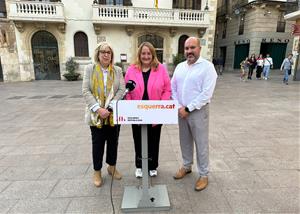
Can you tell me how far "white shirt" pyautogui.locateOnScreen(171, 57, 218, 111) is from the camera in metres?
2.47


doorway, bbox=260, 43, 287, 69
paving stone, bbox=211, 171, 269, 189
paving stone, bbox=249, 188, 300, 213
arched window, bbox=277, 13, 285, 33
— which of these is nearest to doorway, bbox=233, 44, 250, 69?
doorway, bbox=260, 43, 287, 69

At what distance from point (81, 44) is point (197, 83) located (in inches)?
598

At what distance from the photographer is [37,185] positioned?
281 centimetres

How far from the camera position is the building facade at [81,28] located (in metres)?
14.7

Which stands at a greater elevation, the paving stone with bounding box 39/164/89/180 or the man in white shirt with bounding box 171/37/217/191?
the man in white shirt with bounding box 171/37/217/191

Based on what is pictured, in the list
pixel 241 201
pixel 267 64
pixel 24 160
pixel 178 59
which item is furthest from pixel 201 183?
pixel 178 59

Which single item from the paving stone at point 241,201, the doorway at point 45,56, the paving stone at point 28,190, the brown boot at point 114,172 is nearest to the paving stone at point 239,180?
the paving stone at point 241,201

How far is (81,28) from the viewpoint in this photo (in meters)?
15.5

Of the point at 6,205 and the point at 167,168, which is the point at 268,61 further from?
the point at 6,205

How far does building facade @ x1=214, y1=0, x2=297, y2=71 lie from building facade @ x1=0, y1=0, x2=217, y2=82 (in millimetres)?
5454

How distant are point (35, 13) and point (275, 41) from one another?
1997 centimetres

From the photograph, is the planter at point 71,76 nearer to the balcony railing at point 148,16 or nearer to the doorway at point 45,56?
the doorway at point 45,56

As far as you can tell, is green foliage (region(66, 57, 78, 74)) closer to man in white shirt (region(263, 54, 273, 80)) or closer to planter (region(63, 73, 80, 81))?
planter (region(63, 73, 80, 81))

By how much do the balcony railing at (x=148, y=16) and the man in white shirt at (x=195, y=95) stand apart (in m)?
14.0
